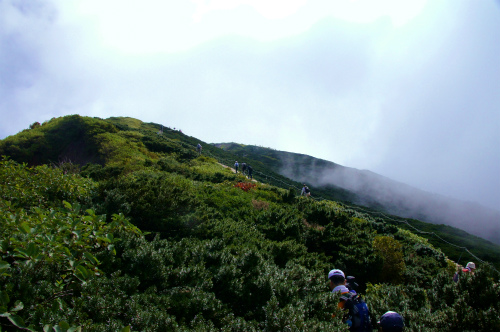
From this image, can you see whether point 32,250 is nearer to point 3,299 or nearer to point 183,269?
point 3,299

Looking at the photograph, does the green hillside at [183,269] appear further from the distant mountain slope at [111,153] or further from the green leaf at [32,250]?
the distant mountain slope at [111,153]

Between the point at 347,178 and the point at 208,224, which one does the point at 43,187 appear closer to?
the point at 208,224

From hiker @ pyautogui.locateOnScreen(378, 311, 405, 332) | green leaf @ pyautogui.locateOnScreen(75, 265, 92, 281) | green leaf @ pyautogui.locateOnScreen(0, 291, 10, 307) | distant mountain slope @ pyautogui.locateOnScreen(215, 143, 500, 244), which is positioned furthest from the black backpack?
distant mountain slope @ pyautogui.locateOnScreen(215, 143, 500, 244)

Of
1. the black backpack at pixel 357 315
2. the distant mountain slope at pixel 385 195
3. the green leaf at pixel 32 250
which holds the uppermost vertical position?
the distant mountain slope at pixel 385 195

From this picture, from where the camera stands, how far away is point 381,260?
7.43 meters

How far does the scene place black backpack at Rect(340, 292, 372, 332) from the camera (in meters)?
3.63

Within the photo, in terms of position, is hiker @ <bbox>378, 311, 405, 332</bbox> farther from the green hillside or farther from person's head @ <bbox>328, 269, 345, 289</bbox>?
person's head @ <bbox>328, 269, 345, 289</bbox>

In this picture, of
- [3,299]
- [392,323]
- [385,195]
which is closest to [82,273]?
[3,299]

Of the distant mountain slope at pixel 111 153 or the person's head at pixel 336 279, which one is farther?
the distant mountain slope at pixel 111 153

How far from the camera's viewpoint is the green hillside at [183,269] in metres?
2.93

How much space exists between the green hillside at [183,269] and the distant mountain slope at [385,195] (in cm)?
2487

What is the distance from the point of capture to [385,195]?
3828 cm

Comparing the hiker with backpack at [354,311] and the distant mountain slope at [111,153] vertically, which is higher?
the distant mountain slope at [111,153]

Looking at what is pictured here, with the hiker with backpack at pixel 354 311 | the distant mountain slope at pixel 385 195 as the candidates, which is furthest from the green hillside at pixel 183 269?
the distant mountain slope at pixel 385 195
